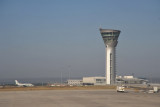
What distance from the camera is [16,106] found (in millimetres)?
53000

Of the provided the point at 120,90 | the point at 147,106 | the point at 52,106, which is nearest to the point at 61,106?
the point at 52,106

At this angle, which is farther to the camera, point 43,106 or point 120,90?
point 120,90

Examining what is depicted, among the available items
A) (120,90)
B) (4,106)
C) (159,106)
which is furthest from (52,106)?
(120,90)

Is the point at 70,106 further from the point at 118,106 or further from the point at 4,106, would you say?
the point at 4,106

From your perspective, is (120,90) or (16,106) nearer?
(16,106)

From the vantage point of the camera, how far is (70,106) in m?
51.9

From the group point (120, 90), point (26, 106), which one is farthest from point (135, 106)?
point (120, 90)

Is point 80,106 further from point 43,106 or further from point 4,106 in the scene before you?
point 4,106

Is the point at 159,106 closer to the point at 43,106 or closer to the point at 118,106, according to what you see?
the point at 118,106

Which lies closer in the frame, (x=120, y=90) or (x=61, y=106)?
(x=61, y=106)

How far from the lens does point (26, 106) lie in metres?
52.4

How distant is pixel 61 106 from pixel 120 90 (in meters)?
53.8

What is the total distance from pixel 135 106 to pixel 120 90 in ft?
169

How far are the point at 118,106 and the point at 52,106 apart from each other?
39.5 ft
